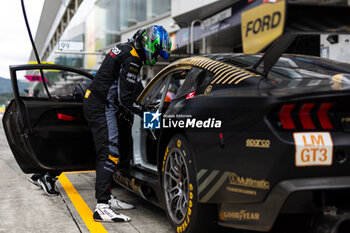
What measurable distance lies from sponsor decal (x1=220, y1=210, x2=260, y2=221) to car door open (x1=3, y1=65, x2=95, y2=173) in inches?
93.4

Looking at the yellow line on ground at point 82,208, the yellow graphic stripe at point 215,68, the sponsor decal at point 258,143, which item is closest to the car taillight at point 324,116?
the sponsor decal at point 258,143

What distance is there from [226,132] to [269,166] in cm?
36

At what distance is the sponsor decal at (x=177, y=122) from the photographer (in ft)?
8.74

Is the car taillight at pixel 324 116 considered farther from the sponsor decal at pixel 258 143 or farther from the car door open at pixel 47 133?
the car door open at pixel 47 133

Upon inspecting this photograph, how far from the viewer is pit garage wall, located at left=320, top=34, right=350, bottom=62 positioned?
763 cm

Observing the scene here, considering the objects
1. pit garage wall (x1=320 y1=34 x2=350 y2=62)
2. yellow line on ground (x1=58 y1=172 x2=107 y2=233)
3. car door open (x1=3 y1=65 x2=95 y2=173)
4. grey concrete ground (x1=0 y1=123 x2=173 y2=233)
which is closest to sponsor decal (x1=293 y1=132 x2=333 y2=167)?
grey concrete ground (x1=0 y1=123 x2=173 y2=233)

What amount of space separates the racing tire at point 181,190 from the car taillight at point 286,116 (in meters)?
0.74

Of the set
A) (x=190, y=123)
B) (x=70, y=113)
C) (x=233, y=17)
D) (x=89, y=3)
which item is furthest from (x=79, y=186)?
(x=89, y=3)

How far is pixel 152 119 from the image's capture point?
143 inches

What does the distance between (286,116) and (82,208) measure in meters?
2.68

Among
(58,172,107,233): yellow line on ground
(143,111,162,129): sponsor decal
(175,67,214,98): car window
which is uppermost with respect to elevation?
(175,67,214,98): car window

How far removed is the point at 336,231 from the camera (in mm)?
2299

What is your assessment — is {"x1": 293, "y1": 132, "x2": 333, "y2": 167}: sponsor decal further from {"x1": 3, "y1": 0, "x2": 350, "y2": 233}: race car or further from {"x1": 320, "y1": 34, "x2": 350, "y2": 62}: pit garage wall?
{"x1": 320, "y1": 34, "x2": 350, "y2": 62}: pit garage wall

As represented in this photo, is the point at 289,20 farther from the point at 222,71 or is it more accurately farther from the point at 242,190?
the point at 222,71
